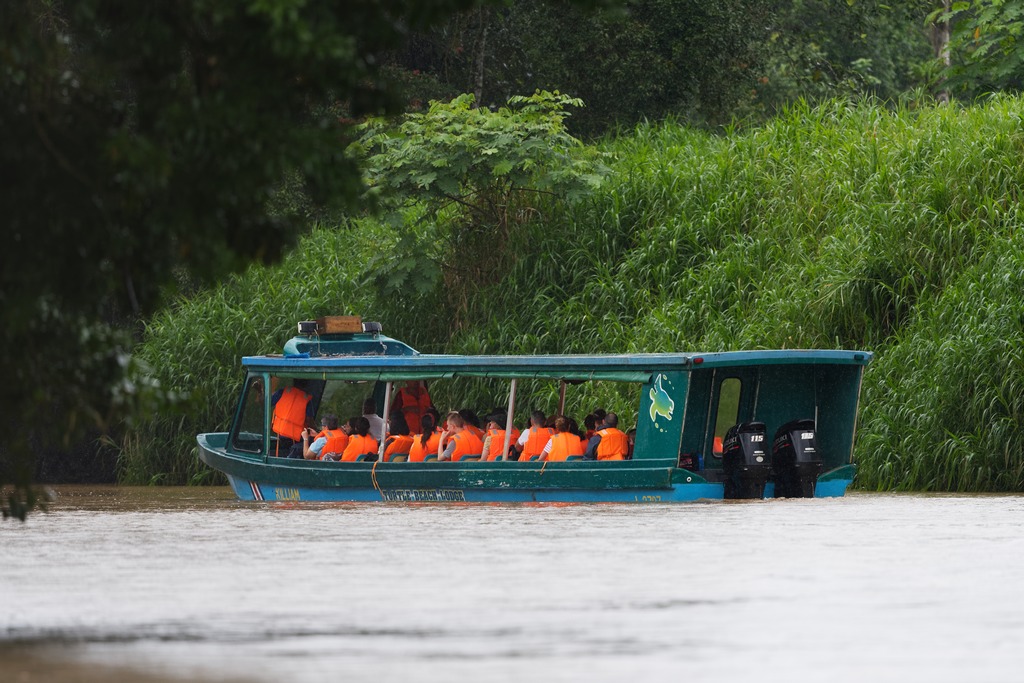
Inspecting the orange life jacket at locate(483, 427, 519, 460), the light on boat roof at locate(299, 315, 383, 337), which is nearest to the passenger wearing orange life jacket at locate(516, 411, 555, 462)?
the orange life jacket at locate(483, 427, 519, 460)

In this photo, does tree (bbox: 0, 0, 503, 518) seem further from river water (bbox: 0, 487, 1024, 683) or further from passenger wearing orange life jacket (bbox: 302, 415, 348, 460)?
passenger wearing orange life jacket (bbox: 302, 415, 348, 460)

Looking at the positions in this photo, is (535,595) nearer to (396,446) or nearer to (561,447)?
(561,447)

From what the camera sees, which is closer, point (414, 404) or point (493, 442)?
point (493, 442)

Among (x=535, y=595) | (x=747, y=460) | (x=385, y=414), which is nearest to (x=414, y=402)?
(x=385, y=414)

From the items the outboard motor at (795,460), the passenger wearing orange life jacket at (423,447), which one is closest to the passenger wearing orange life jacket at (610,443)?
the outboard motor at (795,460)

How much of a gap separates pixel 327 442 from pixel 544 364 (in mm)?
3312

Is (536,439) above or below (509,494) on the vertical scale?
above

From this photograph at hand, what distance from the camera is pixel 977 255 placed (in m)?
21.3

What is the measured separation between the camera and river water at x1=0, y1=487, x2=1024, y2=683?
291 inches

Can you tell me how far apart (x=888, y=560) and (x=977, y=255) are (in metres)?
10.3

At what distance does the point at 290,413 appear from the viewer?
20.1 meters

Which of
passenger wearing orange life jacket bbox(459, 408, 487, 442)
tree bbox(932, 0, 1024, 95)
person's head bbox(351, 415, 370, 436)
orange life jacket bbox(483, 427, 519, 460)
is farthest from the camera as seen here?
tree bbox(932, 0, 1024, 95)

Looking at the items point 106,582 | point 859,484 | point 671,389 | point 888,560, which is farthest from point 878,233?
point 106,582

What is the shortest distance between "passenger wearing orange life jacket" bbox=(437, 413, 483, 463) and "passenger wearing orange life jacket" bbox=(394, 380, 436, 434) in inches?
65.5
